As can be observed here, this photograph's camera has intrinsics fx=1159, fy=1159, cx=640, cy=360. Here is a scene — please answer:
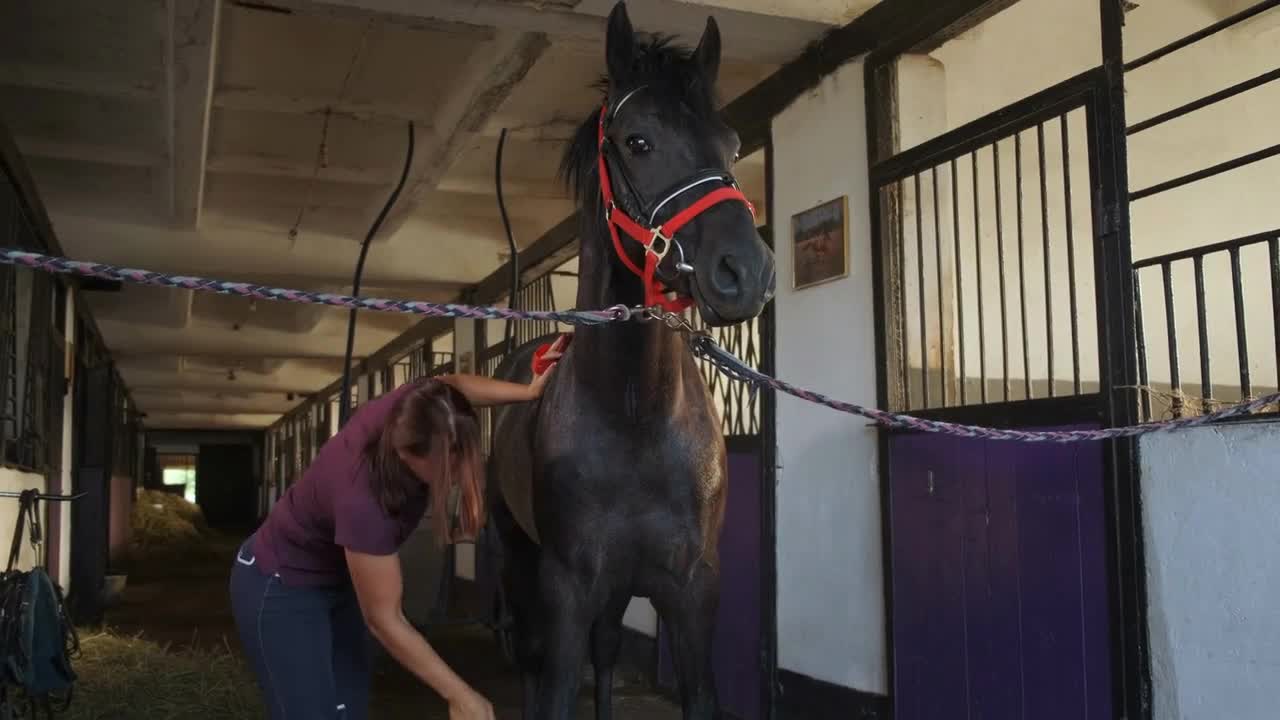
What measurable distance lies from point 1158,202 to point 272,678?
411 centimetres

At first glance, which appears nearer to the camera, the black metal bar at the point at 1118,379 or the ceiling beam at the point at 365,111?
the black metal bar at the point at 1118,379

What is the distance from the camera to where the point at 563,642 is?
2295 millimetres

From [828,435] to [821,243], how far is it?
2.08ft

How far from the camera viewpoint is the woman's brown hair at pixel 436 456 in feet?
5.75

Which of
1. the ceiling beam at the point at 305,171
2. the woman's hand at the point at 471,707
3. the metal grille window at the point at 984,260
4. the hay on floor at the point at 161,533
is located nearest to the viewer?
the woman's hand at the point at 471,707

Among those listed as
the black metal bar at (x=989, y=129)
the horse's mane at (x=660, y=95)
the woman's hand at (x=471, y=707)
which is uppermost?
the black metal bar at (x=989, y=129)

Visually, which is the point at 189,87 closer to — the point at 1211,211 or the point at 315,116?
the point at 315,116

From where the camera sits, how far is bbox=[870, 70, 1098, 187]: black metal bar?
2809mm

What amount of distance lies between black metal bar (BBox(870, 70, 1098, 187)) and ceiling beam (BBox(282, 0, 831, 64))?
1.94 feet

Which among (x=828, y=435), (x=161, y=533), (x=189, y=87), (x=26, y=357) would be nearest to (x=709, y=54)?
(x=828, y=435)

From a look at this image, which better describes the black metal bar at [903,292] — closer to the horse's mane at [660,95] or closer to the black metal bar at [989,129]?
the black metal bar at [989,129]

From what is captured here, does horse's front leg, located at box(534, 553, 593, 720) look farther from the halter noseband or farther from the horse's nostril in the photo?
the horse's nostril

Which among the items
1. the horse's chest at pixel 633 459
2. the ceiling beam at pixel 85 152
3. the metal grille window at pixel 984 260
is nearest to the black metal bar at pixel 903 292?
the metal grille window at pixel 984 260

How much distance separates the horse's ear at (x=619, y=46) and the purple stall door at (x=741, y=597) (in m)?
2.12
